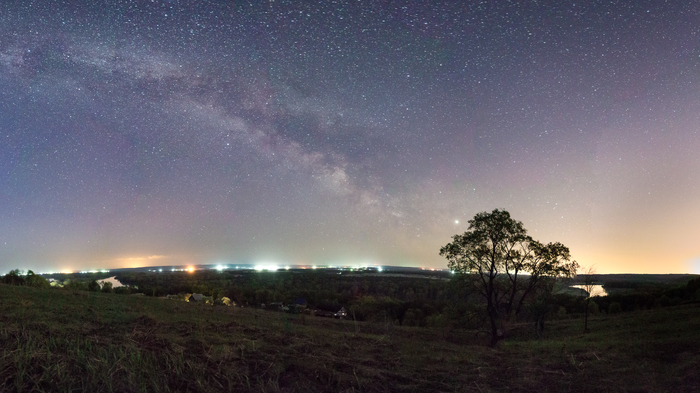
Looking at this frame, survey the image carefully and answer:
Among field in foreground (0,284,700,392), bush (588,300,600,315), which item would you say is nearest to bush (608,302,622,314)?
bush (588,300,600,315)

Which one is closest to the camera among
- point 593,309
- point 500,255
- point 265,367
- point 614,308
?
point 265,367

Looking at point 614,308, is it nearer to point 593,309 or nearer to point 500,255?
point 593,309

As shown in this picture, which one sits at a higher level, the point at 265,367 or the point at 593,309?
the point at 265,367

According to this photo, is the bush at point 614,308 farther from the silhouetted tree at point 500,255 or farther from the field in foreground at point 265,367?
the field in foreground at point 265,367

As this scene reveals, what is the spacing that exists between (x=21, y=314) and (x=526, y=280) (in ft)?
91.7

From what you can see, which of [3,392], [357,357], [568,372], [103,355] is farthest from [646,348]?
[3,392]

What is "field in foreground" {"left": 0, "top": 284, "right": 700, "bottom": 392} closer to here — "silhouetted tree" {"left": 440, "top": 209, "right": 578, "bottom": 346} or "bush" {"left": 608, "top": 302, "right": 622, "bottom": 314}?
"silhouetted tree" {"left": 440, "top": 209, "right": 578, "bottom": 346}

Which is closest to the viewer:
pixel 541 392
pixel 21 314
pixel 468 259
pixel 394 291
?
pixel 541 392

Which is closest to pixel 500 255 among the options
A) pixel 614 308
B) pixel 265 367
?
pixel 265 367

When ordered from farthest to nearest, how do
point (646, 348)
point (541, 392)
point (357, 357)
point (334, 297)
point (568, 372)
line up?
point (334, 297), point (646, 348), point (568, 372), point (357, 357), point (541, 392)

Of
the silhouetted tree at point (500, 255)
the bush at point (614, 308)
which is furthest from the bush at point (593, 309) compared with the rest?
the silhouetted tree at point (500, 255)

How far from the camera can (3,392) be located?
4.51 metres

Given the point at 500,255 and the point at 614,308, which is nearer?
the point at 500,255

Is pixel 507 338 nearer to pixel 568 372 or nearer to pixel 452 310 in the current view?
pixel 452 310
